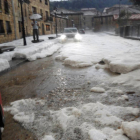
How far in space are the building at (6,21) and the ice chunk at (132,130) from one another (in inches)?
630

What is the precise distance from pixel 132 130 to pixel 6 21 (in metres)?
18.1

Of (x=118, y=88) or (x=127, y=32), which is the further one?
(x=127, y=32)

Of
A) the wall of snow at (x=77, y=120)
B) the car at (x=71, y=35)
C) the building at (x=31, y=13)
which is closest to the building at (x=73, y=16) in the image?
the building at (x=31, y=13)

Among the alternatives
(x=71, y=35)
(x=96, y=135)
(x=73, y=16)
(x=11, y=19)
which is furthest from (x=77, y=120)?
(x=73, y=16)

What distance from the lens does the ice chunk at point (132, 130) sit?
6.05 feet

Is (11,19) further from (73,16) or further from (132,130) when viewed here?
(73,16)

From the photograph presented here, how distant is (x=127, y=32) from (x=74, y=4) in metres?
79.2

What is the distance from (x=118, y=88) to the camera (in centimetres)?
351

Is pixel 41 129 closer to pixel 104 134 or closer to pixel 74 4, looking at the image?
pixel 104 134

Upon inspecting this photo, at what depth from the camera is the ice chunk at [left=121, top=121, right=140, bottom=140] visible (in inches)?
72.6

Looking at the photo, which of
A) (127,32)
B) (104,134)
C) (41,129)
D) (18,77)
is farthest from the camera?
(127,32)

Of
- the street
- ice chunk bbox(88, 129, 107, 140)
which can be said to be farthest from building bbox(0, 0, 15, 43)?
ice chunk bbox(88, 129, 107, 140)

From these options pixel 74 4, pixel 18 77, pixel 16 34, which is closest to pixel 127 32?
pixel 16 34

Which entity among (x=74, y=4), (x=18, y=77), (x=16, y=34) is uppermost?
(x=74, y=4)
